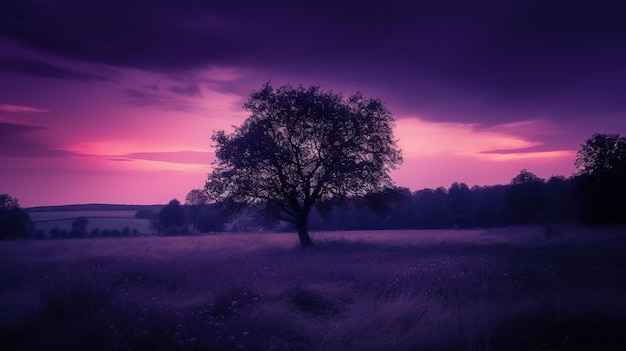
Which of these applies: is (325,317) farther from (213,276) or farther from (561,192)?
(561,192)

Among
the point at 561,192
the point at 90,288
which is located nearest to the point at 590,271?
the point at 90,288

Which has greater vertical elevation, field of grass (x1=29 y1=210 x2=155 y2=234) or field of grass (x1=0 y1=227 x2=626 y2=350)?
field of grass (x1=29 y1=210 x2=155 y2=234)

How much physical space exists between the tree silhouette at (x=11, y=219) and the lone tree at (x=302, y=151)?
40.6 metres

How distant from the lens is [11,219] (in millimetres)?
48500

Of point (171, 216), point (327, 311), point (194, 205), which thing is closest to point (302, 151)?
point (327, 311)

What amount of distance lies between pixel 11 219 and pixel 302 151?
4602 centimetres

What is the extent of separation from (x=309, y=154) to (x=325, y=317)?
59.9 ft

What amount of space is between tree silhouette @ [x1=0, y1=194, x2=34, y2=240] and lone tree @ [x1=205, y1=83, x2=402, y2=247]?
40605mm

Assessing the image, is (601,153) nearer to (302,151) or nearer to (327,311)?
(302,151)

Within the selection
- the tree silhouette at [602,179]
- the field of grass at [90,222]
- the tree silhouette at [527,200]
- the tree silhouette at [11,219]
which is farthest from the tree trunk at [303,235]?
the field of grass at [90,222]

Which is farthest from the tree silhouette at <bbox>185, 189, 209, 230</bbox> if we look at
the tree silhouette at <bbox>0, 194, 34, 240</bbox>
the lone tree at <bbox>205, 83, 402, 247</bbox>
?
the lone tree at <bbox>205, 83, 402, 247</bbox>

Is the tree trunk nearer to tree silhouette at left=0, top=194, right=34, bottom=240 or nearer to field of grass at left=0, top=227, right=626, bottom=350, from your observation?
field of grass at left=0, top=227, right=626, bottom=350

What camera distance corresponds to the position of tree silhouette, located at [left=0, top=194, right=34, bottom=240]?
47.8 meters

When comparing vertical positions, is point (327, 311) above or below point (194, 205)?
below
